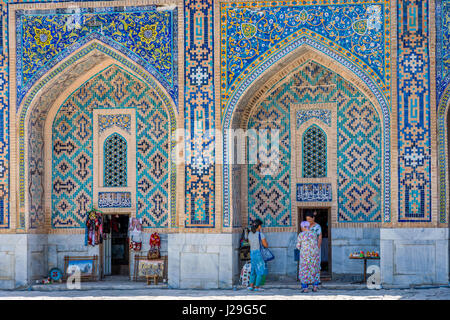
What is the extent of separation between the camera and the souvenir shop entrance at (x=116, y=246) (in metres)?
12.8

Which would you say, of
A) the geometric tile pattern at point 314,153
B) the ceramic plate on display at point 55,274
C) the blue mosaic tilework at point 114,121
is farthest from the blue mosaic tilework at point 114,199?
the geometric tile pattern at point 314,153

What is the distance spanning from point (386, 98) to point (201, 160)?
274cm

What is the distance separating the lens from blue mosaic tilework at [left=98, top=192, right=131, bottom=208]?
41.2 feet

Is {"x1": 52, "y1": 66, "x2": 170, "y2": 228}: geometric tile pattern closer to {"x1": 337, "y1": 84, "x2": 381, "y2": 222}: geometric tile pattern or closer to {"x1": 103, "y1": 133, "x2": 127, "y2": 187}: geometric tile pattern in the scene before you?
{"x1": 103, "y1": 133, "x2": 127, "y2": 187}: geometric tile pattern

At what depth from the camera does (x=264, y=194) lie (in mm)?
12305

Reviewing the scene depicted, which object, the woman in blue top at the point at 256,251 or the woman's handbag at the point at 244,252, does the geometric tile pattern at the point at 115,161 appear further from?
the woman in blue top at the point at 256,251

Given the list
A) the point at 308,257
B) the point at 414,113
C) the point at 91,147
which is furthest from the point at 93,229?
the point at 414,113

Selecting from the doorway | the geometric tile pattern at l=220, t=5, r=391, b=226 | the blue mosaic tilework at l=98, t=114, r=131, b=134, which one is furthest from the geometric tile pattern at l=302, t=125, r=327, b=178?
the blue mosaic tilework at l=98, t=114, r=131, b=134

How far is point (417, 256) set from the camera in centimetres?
1105

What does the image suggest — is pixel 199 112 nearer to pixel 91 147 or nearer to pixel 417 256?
pixel 91 147

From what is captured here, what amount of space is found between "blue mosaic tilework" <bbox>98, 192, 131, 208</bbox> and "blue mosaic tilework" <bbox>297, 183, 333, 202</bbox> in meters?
2.65

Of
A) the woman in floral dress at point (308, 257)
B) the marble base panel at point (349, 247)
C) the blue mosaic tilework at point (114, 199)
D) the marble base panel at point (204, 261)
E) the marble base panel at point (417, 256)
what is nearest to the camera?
the woman in floral dress at point (308, 257)

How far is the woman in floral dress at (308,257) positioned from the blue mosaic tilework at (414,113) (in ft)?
4.23

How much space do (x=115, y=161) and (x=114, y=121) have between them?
2.04 ft
